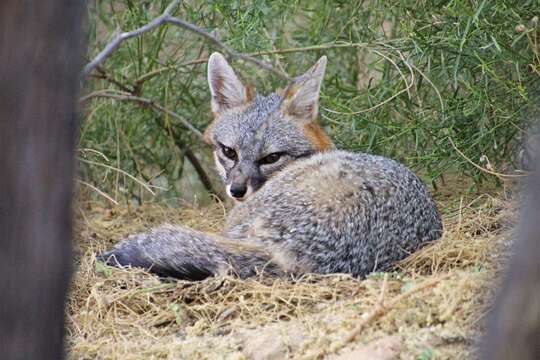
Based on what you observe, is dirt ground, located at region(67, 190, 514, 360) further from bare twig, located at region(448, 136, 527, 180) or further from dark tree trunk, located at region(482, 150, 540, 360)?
dark tree trunk, located at region(482, 150, 540, 360)

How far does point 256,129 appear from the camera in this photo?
6.00 metres

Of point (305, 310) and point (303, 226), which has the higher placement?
point (303, 226)

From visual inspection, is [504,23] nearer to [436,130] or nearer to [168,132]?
[436,130]

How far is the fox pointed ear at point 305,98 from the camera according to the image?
618cm

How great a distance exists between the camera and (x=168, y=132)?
772 centimetres

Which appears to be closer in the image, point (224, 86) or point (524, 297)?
point (524, 297)

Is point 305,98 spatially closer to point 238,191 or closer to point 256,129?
point 256,129

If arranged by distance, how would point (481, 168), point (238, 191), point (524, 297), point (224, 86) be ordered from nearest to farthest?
1. point (524, 297)
2. point (481, 168)
3. point (238, 191)
4. point (224, 86)

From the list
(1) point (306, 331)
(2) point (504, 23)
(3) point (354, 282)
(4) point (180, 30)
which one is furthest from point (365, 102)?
(1) point (306, 331)

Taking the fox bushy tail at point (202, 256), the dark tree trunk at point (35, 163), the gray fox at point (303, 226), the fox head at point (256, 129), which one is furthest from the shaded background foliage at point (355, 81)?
the dark tree trunk at point (35, 163)

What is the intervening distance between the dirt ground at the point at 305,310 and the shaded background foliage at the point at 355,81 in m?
0.80

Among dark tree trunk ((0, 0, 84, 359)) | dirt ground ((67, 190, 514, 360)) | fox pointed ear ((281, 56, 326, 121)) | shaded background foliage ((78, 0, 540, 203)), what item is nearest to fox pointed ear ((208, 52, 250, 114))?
shaded background foliage ((78, 0, 540, 203))

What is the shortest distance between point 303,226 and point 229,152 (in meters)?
1.62

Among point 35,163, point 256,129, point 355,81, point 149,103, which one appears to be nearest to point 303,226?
point 256,129
